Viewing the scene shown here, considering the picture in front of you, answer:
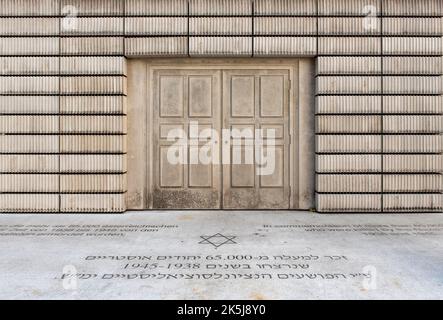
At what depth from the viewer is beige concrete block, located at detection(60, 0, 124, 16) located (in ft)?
22.9

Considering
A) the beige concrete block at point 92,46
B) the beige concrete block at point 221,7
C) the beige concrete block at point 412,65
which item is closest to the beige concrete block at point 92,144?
the beige concrete block at point 92,46

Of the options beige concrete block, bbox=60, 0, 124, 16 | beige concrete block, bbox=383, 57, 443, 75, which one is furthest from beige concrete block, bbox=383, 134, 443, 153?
beige concrete block, bbox=60, 0, 124, 16

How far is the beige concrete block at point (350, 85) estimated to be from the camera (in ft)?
22.9

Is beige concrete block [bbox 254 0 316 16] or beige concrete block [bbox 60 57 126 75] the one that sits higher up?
beige concrete block [bbox 254 0 316 16]

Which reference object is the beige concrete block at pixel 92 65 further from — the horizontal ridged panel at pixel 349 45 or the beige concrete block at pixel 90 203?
the horizontal ridged panel at pixel 349 45

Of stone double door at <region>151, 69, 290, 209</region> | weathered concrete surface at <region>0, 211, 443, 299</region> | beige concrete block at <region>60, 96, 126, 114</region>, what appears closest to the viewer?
weathered concrete surface at <region>0, 211, 443, 299</region>

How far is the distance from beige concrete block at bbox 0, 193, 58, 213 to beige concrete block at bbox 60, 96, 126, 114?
164cm

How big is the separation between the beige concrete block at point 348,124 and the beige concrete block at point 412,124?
18 cm

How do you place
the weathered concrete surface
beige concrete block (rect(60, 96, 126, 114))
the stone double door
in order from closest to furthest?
1. the weathered concrete surface
2. beige concrete block (rect(60, 96, 126, 114))
3. the stone double door

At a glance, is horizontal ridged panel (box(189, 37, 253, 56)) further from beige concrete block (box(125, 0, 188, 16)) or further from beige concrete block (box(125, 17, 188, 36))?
beige concrete block (box(125, 0, 188, 16))

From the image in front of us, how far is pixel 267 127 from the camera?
284 inches

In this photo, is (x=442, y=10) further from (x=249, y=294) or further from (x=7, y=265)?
(x=7, y=265)

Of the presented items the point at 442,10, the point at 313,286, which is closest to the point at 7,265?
the point at 313,286

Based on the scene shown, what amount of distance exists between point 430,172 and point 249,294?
539 cm
